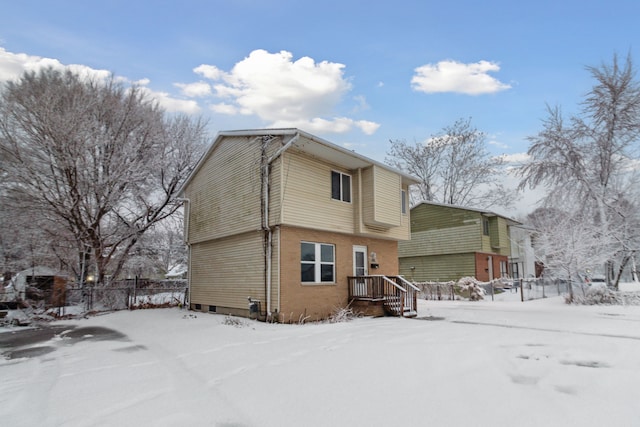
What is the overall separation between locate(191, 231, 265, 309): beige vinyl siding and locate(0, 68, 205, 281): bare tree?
179 inches

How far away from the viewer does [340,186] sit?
12867 millimetres

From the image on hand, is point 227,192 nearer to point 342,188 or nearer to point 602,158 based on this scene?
Result: point 342,188

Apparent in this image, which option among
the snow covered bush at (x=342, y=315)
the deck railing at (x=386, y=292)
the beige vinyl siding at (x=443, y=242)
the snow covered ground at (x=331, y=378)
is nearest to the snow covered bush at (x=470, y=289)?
the beige vinyl siding at (x=443, y=242)

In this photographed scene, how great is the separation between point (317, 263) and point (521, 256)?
80.6 feet

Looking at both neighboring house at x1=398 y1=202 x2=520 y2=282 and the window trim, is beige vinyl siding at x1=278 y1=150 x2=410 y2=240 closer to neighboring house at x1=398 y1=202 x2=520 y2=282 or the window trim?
the window trim

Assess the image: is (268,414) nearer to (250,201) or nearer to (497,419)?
(497,419)

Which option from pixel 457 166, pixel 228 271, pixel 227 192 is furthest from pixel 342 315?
pixel 457 166

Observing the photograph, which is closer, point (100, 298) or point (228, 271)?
point (228, 271)

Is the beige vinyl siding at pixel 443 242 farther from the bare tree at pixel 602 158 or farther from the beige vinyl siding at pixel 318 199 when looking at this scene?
the beige vinyl siding at pixel 318 199

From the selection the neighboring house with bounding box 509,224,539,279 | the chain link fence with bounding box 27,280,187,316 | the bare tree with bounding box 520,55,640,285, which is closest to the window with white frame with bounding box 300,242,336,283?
the chain link fence with bounding box 27,280,187,316

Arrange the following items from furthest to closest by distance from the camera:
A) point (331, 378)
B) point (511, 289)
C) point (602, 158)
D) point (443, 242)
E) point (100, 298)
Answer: point (443, 242)
point (511, 289)
point (602, 158)
point (100, 298)
point (331, 378)

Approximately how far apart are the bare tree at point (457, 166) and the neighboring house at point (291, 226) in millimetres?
16882

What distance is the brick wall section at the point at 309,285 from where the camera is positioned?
10938mm

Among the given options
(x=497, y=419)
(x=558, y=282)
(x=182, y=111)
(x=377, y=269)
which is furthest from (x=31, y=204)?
(x=558, y=282)
